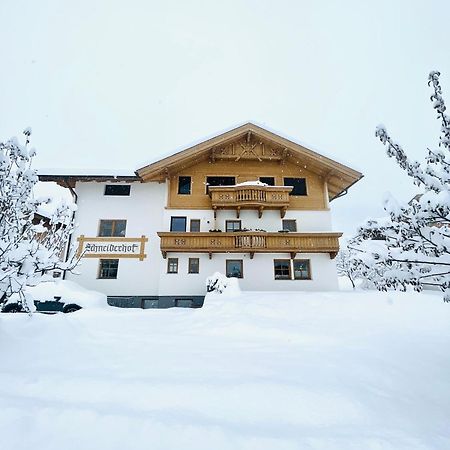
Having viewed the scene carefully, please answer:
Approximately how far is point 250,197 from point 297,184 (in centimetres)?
399

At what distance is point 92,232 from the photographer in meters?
17.6

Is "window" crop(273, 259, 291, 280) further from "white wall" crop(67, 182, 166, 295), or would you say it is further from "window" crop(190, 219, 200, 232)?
"white wall" crop(67, 182, 166, 295)

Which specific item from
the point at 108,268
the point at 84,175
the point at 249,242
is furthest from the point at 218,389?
the point at 84,175

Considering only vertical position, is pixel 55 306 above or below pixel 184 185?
below

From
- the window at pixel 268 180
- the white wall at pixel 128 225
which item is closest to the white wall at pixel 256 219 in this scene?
the white wall at pixel 128 225

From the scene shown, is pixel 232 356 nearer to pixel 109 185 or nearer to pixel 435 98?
pixel 435 98

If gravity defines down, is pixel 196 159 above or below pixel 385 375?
above

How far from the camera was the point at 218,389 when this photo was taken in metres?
3.59

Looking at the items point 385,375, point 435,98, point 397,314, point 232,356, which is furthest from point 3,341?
point 397,314

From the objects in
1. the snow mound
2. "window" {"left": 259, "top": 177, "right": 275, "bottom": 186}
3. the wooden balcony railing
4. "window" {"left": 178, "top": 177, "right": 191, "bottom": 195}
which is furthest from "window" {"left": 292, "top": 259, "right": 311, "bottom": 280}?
the snow mound

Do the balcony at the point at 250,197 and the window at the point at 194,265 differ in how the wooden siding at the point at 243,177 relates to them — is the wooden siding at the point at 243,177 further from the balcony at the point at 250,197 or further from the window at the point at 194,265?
the window at the point at 194,265

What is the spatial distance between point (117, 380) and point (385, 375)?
3.95 meters

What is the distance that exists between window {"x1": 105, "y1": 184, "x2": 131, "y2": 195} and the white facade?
1.00ft

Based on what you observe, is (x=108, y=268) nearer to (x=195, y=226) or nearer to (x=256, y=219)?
(x=195, y=226)
